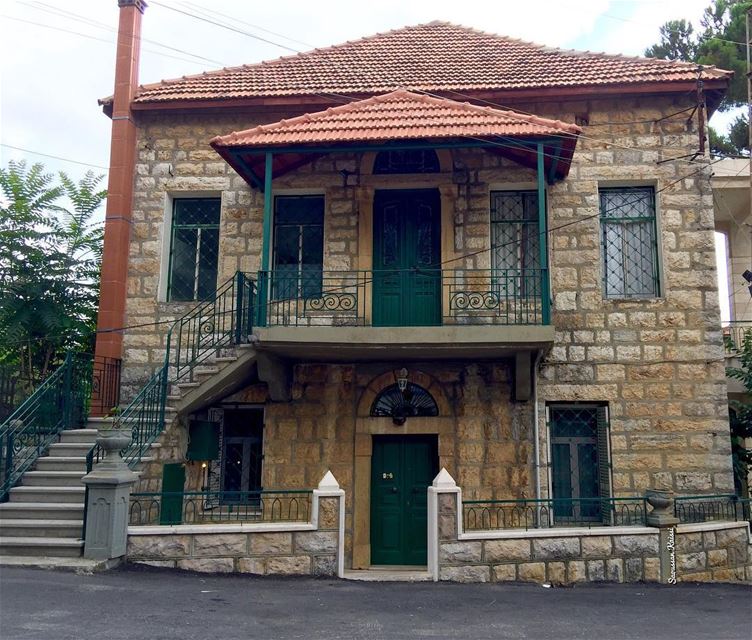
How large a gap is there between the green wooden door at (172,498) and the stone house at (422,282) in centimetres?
6

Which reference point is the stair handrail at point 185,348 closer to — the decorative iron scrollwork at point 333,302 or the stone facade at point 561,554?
the decorative iron scrollwork at point 333,302

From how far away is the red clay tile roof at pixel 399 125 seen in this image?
909 cm

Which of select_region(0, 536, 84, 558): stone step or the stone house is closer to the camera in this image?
select_region(0, 536, 84, 558): stone step

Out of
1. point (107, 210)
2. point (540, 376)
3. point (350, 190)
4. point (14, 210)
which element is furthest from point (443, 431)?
point (14, 210)

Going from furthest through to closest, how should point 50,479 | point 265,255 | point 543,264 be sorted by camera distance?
point 265,255, point 543,264, point 50,479

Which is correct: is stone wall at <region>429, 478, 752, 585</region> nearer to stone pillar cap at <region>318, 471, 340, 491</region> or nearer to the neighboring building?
stone pillar cap at <region>318, 471, 340, 491</region>

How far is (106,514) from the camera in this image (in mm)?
7367

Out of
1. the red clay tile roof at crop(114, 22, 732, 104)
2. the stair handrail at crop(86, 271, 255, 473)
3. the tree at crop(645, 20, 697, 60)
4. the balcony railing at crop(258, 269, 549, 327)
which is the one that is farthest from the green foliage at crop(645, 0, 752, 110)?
the stair handrail at crop(86, 271, 255, 473)

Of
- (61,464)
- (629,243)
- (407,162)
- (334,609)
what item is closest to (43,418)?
(61,464)

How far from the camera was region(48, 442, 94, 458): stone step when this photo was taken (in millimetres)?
8984

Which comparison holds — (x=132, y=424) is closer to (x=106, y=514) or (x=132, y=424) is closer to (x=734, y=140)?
(x=106, y=514)

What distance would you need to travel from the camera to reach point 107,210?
36.1ft

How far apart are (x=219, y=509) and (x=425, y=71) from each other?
7710 millimetres

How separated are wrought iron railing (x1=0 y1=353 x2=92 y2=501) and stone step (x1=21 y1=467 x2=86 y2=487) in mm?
131
